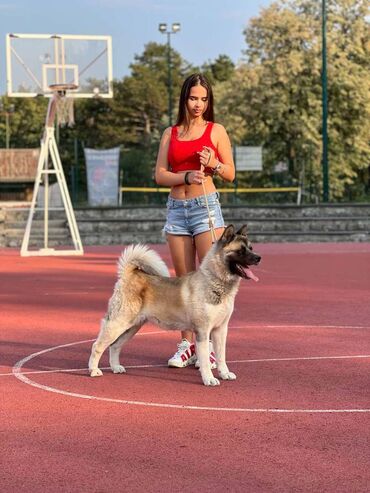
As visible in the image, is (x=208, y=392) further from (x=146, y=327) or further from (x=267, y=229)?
(x=267, y=229)

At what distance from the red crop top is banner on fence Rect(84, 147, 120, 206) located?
26282 mm

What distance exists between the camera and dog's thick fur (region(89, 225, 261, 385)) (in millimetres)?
8016

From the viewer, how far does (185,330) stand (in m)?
8.57

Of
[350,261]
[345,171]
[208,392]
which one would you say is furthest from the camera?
[345,171]

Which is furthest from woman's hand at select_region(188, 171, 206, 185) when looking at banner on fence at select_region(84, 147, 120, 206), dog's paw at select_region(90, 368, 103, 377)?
banner on fence at select_region(84, 147, 120, 206)

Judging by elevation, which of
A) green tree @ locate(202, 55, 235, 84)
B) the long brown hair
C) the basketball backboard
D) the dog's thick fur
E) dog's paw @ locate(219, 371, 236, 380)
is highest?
green tree @ locate(202, 55, 235, 84)

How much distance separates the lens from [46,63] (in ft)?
90.1

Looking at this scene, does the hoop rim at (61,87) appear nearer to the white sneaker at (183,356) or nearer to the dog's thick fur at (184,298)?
the white sneaker at (183,356)

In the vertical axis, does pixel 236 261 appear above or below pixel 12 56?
below

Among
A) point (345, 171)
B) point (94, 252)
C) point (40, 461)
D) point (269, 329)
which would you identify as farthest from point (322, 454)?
point (345, 171)

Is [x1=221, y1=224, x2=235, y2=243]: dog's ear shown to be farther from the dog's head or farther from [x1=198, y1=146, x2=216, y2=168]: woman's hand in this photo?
[x1=198, y1=146, x2=216, y2=168]: woman's hand

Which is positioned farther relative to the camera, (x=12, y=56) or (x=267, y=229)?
(x=267, y=229)

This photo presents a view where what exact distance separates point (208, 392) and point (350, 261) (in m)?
16.0

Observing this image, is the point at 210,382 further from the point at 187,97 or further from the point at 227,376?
the point at 187,97
